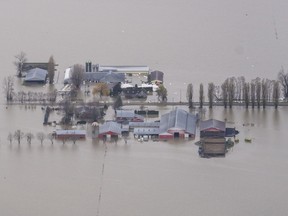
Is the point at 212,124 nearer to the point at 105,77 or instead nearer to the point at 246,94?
the point at 246,94

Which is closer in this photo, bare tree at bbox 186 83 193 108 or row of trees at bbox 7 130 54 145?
row of trees at bbox 7 130 54 145

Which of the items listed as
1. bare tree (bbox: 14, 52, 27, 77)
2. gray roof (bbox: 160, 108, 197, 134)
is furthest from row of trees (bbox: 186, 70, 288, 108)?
bare tree (bbox: 14, 52, 27, 77)

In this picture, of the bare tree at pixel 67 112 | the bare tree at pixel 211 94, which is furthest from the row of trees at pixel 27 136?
the bare tree at pixel 211 94

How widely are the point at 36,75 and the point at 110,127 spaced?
7.33 ft

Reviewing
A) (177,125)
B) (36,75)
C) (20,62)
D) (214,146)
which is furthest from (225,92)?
(20,62)

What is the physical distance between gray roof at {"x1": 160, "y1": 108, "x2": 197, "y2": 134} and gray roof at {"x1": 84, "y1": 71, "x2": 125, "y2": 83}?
4.77 feet

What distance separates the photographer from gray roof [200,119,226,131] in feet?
28.8

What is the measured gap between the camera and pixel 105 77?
417 inches

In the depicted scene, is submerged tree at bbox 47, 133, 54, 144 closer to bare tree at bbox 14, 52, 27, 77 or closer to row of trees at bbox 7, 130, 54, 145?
row of trees at bbox 7, 130, 54, 145

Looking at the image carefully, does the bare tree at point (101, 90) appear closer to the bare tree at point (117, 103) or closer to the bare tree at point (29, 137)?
the bare tree at point (117, 103)

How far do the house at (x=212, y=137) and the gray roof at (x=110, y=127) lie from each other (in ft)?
2.60

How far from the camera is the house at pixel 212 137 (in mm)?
8336

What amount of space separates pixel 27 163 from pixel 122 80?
2.78m

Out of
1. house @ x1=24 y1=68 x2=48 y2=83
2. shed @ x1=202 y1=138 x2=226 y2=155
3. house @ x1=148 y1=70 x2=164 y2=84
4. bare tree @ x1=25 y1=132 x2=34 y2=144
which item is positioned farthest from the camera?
house @ x1=24 y1=68 x2=48 y2=83
